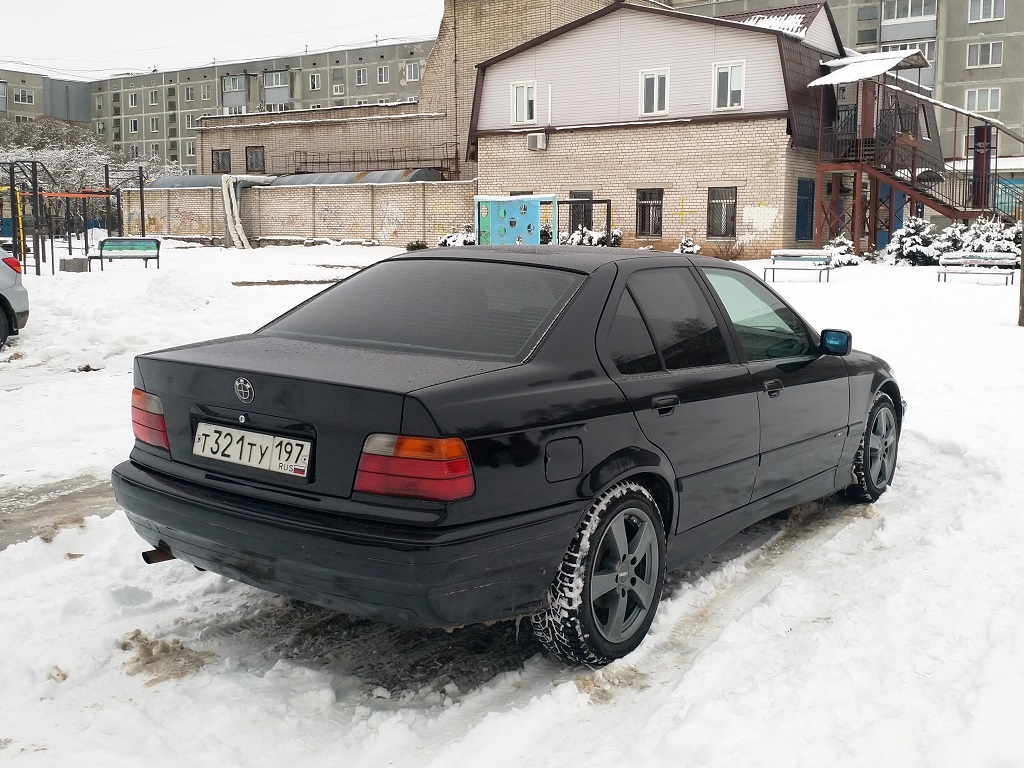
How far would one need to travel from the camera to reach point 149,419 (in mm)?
3799

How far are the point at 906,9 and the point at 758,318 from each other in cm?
5939

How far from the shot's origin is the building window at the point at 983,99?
5434 cm

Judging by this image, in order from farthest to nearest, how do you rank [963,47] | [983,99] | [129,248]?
[963,47] → [983,99] → [129,248]

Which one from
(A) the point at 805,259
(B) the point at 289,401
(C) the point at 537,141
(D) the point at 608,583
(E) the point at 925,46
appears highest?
(E) the point at 925,46

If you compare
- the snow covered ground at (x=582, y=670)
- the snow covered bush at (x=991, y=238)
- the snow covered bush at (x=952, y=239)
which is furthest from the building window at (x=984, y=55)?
the snow covered ground at (x=582, y=670)

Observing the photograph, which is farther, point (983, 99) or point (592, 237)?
point (983, 99)

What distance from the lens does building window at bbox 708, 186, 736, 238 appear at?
32906 millimetres

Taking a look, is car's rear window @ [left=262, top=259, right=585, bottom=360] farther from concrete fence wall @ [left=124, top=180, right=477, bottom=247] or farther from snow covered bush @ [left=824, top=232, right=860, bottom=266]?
concrete fence wall @ [left=124, top=180, right=477, bottom=247]

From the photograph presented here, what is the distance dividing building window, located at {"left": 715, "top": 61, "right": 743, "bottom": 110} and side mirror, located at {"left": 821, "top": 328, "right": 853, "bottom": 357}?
1142 inches

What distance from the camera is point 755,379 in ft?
14.8

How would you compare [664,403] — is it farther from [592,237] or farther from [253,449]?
[592,237]

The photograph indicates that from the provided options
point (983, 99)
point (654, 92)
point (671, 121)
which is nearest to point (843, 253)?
point (671, 121)

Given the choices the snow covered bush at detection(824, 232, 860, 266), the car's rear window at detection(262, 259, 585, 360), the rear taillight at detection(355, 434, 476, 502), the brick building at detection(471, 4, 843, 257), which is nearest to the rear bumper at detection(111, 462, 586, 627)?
the rear taillight at detection(355, 434, 476, 502)

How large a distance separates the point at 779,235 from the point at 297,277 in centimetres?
1555
